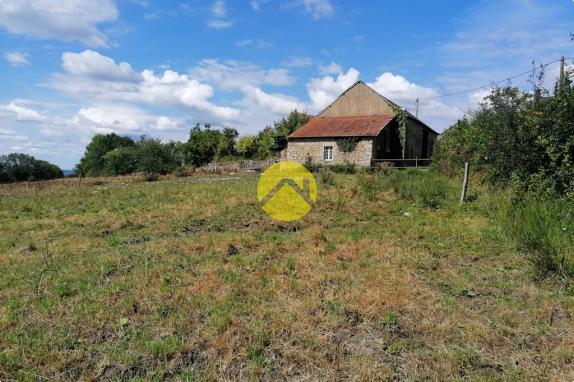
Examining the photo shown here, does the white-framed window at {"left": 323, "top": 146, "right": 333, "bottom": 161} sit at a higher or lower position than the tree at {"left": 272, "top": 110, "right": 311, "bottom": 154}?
lower

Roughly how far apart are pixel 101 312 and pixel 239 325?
155cm

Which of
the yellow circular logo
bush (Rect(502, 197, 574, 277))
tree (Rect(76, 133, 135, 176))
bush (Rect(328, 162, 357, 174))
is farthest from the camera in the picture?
tree (Rect(76, 133, 135, 176))

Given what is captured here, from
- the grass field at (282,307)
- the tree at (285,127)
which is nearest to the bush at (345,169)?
the tree at (285,127)

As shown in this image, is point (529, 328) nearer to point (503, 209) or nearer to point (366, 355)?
point (366, 355)

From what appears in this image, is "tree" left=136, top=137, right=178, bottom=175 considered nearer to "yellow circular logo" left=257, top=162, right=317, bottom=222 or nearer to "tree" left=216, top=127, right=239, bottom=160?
"tree" left=216, top=127, right=239, bottom=160

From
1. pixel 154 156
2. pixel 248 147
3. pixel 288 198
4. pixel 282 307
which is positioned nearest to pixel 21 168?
pixel 154 156

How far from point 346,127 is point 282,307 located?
2608 cm

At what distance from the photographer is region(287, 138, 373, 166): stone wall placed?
1051 inches

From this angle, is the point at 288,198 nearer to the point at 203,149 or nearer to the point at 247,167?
the point at 247,167

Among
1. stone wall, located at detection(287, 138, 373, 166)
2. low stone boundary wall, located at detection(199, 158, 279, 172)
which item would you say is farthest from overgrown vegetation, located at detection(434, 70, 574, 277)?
low stone boundary wall, located at detection(199, 158, 279, 172)

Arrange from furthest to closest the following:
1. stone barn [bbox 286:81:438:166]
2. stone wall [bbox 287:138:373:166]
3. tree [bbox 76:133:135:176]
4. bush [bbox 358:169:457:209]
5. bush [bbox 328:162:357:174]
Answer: tree [bbox 76:133:135:176] → stone barn [bbox 286:81:438:166] → stone wall [bbox 287:138:373:166] → bush [bbox 328:162:357:174] → bush [bbox 358:169:457:209]

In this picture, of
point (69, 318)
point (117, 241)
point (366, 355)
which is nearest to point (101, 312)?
point (69, 318)

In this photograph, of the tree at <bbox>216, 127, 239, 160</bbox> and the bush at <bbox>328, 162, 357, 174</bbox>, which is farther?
the tree at <bbox>216, 127, 239, 160</bbox>

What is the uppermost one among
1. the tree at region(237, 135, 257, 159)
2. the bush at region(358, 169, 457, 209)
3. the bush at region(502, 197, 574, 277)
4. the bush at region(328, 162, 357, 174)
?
the tree at region(237, 135, 257, 159)
